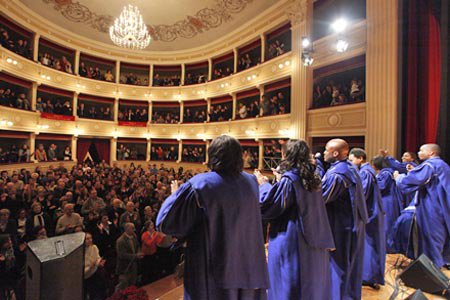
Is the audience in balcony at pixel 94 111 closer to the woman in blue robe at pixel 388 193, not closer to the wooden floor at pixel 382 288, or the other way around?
the wooden floor at pixel 382 288

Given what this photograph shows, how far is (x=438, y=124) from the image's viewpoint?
219 inches

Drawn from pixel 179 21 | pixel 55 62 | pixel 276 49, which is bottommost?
pixel 276 49

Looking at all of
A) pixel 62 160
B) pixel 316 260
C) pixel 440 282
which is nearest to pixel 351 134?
pixel 440 282

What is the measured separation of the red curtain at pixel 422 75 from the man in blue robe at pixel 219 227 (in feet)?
19.6

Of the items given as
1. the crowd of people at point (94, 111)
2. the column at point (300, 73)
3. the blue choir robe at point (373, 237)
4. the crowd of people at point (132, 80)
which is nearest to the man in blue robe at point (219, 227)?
the blue choir robe at point (373, 237)

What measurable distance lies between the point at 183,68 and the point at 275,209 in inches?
656

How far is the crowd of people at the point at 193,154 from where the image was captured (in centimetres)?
1562

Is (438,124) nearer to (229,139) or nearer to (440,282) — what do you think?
(440,282)

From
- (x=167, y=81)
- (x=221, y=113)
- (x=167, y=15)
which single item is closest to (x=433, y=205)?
(x=221, y=113)

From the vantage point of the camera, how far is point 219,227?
58.3 inches

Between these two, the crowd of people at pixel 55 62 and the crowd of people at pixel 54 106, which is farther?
the crowd of people at pixel 55 62

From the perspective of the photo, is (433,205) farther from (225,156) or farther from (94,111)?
(94,111)

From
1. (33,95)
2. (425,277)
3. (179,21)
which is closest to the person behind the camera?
(425,277)

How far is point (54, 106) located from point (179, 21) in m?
8.74
